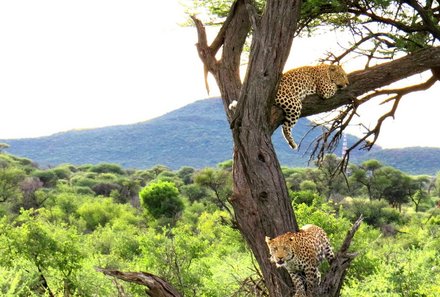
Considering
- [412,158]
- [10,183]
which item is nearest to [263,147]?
[10,183]

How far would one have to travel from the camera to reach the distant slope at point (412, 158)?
141 m

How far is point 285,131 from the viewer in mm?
6750

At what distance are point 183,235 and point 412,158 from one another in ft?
436

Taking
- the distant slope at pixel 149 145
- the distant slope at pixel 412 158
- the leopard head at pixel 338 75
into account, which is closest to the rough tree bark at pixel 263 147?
the leopard head at pixel 338 75

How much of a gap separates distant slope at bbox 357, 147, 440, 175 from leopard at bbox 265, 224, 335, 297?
13553cm

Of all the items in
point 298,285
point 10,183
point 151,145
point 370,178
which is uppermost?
point 298,285

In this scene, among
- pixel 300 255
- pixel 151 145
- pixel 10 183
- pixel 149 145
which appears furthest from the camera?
pixel 149 145

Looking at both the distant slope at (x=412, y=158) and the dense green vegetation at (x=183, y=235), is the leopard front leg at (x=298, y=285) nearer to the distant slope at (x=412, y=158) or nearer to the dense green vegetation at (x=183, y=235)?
the dense green vegetation at (x=183, y=235)

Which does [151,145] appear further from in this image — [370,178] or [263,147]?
[263,147]

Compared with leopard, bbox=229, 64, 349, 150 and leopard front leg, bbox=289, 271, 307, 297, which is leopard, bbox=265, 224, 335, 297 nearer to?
leopard front leg, bbox=289, 271, 307, 297

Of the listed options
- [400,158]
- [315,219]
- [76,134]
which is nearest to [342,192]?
[315,219]

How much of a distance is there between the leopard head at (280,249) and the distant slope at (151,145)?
135162 mm

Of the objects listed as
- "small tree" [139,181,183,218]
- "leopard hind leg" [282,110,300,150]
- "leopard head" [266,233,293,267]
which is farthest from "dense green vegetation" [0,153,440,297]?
"leopard hind leg" [282,110,300,150]

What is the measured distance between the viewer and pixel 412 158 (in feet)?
483
